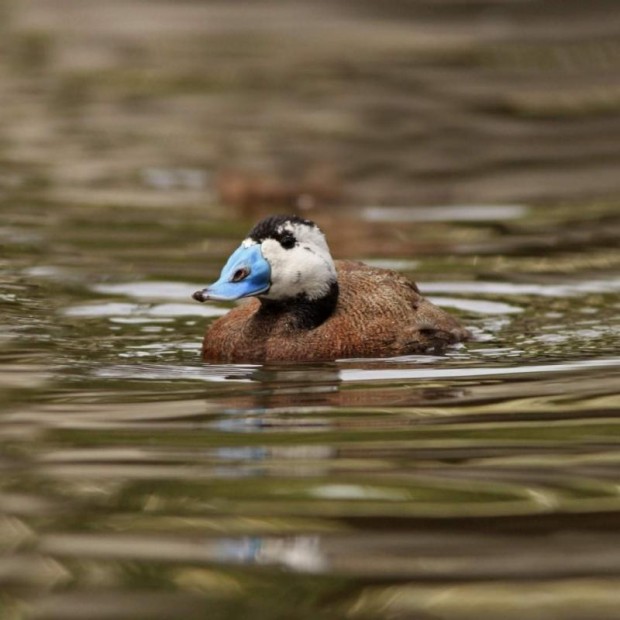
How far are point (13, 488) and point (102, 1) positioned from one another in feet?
68.0

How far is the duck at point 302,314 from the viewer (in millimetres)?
8961

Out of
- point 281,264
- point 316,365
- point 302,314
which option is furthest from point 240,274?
point 316,365

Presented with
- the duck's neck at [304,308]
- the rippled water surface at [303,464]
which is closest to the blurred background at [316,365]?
the rippled water surface at [303,464]

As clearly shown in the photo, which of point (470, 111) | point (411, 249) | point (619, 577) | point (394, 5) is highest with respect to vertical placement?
point (394, 5)

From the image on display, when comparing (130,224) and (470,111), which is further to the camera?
(470,111)

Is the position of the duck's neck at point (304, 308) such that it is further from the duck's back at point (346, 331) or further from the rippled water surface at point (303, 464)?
the rippled water surface at point (303, 464)

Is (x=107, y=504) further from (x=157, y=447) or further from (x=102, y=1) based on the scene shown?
(x=102, y=1)

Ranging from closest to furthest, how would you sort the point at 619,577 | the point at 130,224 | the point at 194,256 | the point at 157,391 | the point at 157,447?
the point at 619,577 < the point at 157,447 < the point at 157,391 < the point at 194,256 < the point at 130,224

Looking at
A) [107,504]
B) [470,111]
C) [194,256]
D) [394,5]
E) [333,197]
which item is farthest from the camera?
[394,5]

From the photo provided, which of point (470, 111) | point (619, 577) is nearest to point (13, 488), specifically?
point (619, 577)

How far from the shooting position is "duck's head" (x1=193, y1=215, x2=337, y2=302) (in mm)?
8852

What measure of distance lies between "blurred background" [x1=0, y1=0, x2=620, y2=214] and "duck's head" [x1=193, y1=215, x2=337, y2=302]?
6.01 m

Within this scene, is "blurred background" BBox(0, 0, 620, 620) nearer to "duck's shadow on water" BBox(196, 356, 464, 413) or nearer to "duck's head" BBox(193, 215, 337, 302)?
"duck's shadow on water" BBox(196, 356, 464, 413)

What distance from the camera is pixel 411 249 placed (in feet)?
42.9
